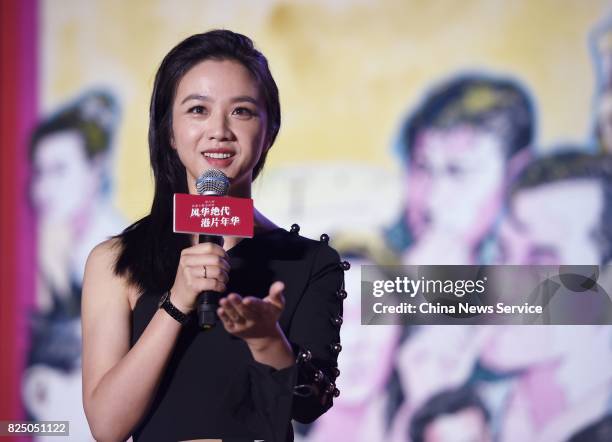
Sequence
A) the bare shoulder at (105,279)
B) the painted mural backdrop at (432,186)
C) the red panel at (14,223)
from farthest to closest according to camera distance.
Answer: the red panel at (14,223) < the painted mural backdrop at (432,186) < the bare shoulder at (105,279)

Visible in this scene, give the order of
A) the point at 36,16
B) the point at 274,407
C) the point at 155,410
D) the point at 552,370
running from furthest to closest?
the point at 36,16 → the point at 552,370 → the point at 155,410 → the point at 274,407

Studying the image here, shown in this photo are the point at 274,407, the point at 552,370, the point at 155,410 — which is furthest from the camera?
the point at 552,370

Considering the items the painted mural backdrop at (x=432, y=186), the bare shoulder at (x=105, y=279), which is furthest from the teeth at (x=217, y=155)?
the painted mural backdrop at (x=432, y=186)

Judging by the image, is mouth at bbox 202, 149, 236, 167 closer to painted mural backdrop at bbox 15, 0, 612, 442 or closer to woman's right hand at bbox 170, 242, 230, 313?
woman's right hand at bbox 170, 242, 230, 313

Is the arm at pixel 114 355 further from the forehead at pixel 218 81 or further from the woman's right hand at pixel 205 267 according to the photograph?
the forehead at pixel 218 81

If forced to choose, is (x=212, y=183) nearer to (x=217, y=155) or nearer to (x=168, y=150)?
(x=217, y=155)

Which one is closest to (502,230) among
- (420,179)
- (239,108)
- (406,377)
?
(420,179)

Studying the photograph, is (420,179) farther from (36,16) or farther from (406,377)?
(36,16)

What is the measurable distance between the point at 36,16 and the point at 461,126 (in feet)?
5.30

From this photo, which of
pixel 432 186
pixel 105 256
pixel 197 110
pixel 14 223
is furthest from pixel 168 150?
pixel 14 223

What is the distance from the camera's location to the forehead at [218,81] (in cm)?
152

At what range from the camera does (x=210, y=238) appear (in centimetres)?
128

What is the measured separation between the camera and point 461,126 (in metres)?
3.06

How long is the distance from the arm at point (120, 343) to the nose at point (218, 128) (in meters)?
0.29
